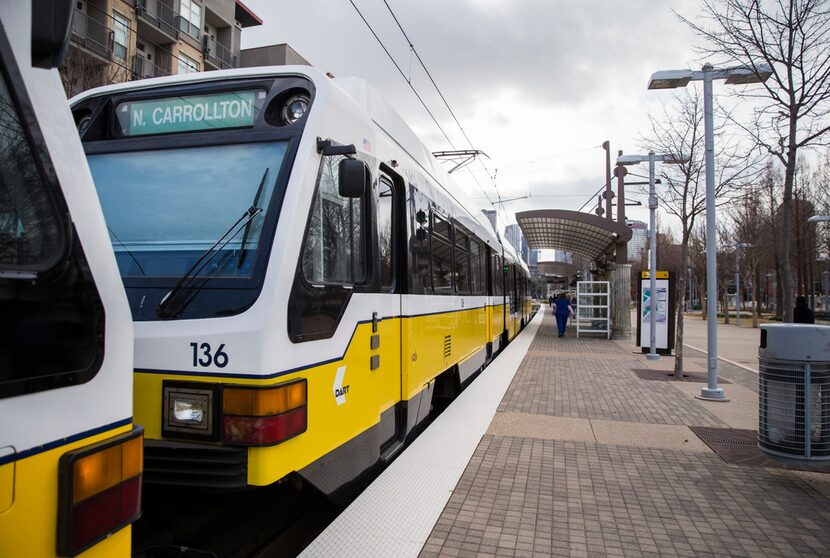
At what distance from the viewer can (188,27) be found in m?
29.4

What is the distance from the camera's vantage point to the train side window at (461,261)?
773 centimetres

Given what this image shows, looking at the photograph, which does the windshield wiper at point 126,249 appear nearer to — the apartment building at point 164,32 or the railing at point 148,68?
the apartment building at point 164,32

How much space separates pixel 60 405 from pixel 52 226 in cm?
48

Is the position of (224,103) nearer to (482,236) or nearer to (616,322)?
(482,236)

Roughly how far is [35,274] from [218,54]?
1355 inches

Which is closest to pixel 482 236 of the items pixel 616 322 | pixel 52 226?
pixel 52 226

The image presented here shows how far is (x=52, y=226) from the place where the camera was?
1582 millimetres

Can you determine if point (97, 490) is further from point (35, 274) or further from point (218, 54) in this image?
point (218, 54)

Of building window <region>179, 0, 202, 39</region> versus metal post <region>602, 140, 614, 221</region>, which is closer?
metal post <region>602, 140, 614, 221</region>

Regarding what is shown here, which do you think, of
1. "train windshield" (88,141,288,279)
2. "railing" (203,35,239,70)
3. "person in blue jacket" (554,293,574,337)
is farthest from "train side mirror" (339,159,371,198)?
"railing" (203,35,239,70)

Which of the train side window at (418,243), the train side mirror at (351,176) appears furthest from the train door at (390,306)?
the train side mirror at (351,176)

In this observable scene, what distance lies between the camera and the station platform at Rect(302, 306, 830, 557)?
3557 millimetres

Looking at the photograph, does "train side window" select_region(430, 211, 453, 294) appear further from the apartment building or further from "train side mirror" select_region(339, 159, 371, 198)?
the apartment building

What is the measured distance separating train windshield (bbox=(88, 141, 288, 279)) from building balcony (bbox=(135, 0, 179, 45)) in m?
26.1
